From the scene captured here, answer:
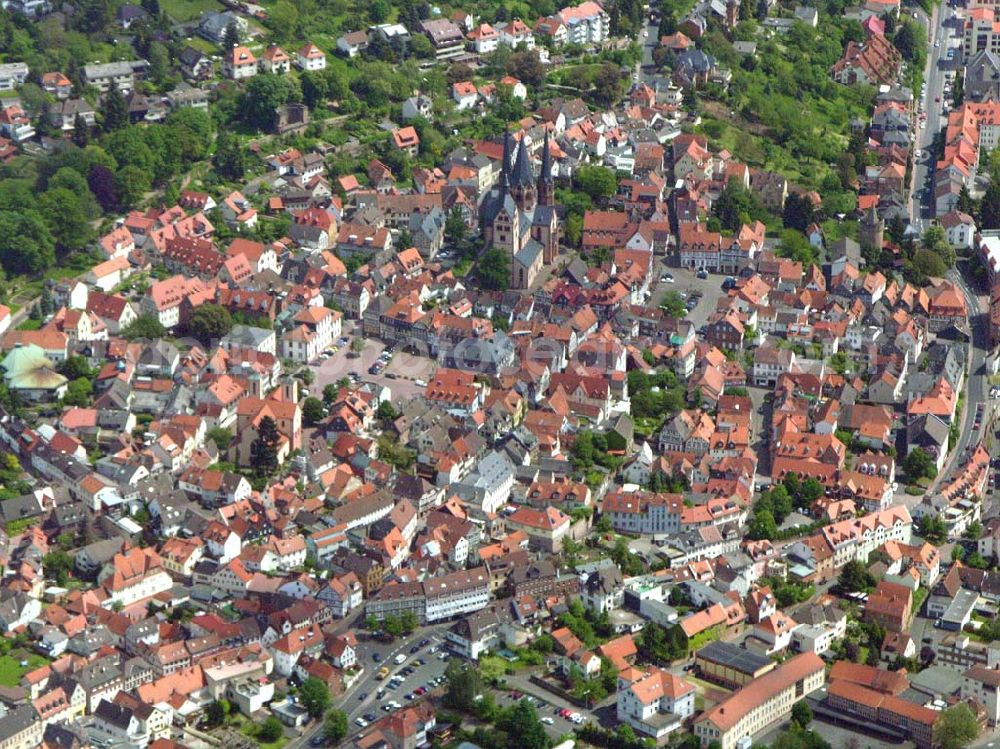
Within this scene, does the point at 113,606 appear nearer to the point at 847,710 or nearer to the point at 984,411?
the point at 847,710

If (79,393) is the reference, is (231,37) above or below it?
above

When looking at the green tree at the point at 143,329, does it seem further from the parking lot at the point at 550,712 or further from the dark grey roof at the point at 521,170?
the parking lot at the point at 550,712

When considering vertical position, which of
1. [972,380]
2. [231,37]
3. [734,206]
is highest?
[231,37]

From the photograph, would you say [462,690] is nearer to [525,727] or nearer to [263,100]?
[525,727]

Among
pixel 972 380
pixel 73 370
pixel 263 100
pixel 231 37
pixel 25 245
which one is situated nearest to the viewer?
pixel 73 370

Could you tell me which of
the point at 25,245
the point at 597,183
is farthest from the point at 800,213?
the point at 25,245

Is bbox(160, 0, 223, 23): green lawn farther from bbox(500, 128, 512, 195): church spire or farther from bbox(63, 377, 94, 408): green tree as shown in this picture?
bbox(63, 377, 94, 408): green tree

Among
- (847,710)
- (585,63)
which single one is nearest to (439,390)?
(847,710)
